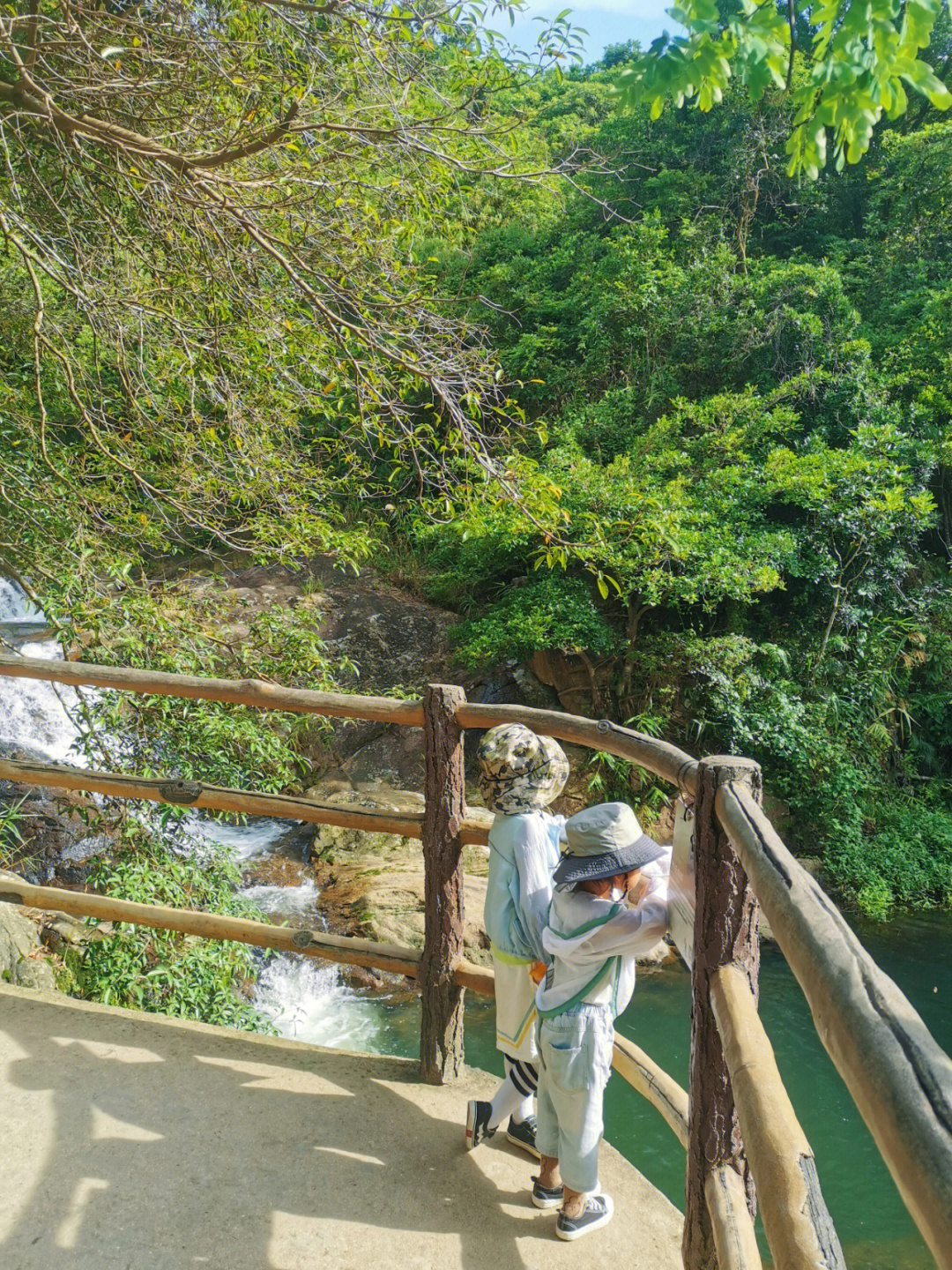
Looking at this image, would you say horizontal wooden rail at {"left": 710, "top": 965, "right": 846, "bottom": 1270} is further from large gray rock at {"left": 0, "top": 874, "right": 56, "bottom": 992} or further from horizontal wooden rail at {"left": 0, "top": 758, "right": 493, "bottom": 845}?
large gray rock at {"left": 0, "top": 874, "right": 56, "bottom": 992}

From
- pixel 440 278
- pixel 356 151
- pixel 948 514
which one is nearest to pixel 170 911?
pixel 356 151

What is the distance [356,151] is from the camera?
381cm

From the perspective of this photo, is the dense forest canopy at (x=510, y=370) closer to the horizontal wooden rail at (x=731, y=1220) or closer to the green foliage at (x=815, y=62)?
the green foliage at (x=815, y=62)

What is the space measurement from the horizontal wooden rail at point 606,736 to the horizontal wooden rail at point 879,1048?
1.69ft

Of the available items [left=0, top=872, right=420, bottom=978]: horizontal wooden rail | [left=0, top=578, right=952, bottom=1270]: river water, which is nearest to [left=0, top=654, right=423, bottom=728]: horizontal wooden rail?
[left=0, top=872, right=420, bottom=978]: horizontal wooden rail

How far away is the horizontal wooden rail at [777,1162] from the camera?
3.10 feet

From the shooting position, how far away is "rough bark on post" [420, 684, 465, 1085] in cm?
255

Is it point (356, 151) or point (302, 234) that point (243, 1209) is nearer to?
point (302, 234)

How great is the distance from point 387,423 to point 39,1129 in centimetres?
296

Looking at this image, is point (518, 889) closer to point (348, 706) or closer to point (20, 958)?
point (348, 706)

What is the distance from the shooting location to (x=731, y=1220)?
4.62 feet

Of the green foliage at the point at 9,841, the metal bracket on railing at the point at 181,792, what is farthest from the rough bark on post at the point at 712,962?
the green foliage at the point at 9,841

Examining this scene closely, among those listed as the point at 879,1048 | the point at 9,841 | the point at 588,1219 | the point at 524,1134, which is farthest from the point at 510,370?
the point at 879,1048

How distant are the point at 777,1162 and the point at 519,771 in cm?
124
